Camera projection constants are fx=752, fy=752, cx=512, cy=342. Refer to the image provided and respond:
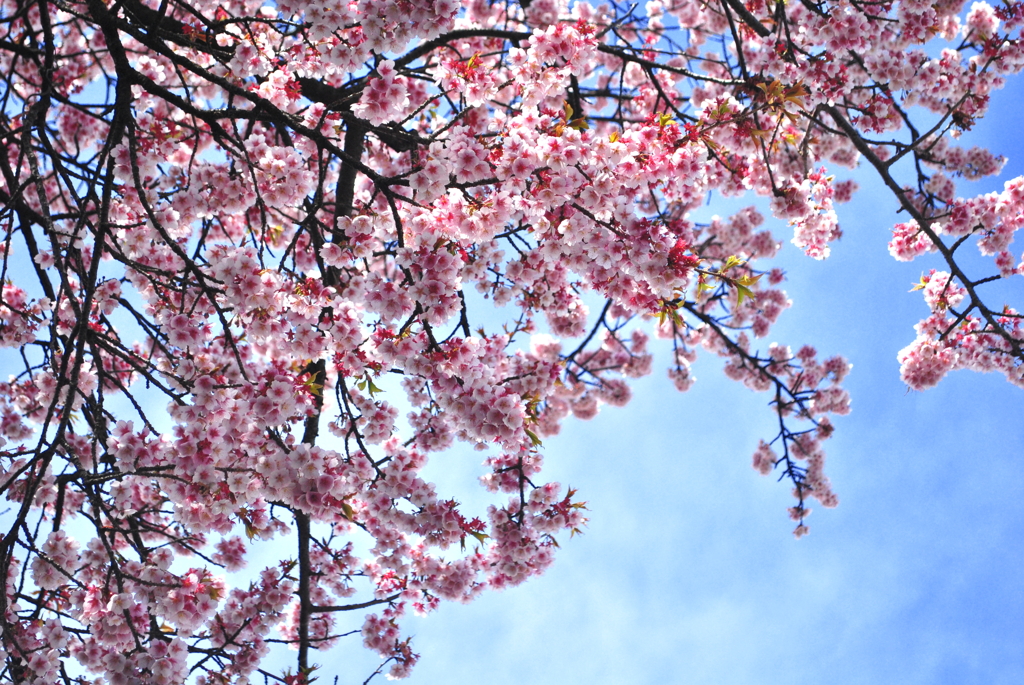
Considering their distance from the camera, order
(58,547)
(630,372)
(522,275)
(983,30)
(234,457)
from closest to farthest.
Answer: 1. (234,457)
2. (58,547)
3. (522,275)
4. (983,30)
5. (630,372)

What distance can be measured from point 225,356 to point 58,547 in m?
2.07

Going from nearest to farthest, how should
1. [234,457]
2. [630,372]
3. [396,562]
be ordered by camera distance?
[234,457], [396,562], [630,372]

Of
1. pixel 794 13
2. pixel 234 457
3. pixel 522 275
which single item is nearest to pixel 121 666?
pixel 234 457

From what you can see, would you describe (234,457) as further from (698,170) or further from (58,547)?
(698,170)

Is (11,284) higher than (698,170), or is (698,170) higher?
(11,284)

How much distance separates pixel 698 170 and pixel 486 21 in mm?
4607

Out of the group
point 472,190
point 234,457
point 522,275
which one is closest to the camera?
point 234,457

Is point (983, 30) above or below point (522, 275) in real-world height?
above

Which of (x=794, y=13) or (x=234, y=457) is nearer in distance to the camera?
(x=234, y=457)

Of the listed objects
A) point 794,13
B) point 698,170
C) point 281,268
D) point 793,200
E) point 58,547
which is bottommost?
point 58,547

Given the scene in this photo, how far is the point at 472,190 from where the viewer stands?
4.51m

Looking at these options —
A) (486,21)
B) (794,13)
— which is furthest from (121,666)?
(794,13)

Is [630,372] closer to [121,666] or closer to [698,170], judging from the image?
[698,170]

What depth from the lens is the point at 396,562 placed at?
234 inches
